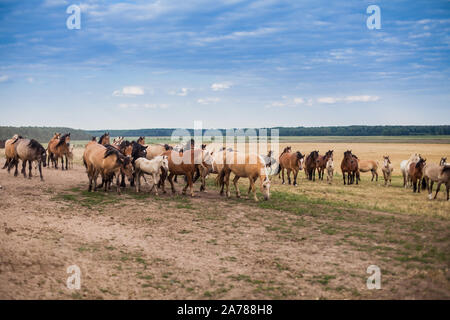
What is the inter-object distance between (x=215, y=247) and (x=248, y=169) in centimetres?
713

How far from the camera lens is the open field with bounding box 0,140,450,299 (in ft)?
21.9

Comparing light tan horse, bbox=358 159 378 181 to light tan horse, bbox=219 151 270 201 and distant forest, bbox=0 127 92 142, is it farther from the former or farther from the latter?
distant forest, bbox=0 127 92 142

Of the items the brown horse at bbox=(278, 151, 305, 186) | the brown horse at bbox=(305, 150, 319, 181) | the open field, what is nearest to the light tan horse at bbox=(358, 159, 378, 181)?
the brown horse at bbox=(305, 150, 319, 181)

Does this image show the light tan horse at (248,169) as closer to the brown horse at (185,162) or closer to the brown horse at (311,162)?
the brown horse at (185,162)

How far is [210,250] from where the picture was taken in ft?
29.7

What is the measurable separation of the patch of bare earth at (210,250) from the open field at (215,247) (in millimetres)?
28

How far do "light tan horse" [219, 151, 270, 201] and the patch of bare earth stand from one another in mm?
1732

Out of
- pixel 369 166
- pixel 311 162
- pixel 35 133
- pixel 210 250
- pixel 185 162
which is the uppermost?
pixel 35 133

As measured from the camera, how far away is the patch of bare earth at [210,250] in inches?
261

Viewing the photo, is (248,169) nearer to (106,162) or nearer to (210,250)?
(106,162)

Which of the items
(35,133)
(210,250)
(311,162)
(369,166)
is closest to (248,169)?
(210,250)

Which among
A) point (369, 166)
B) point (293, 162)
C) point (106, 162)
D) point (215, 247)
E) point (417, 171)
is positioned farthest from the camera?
point (369, 166)

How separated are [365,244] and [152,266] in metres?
5.69
